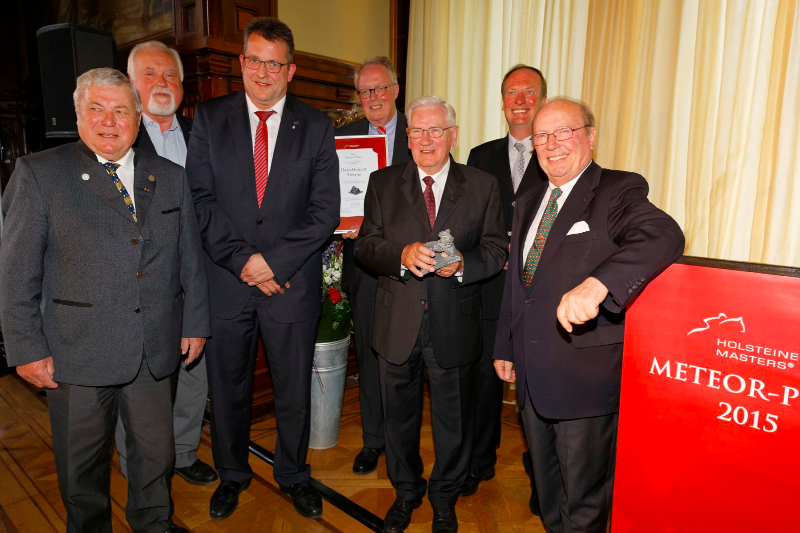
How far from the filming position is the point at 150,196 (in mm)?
1956

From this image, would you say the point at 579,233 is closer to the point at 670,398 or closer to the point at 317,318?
the point at 670,398

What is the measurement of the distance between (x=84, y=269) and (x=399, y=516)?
160 cm

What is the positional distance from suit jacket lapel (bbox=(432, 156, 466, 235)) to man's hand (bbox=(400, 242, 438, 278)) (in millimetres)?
183

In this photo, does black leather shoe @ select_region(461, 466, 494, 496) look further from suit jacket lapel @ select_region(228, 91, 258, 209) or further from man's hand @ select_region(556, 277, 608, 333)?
suit jacket lapel @ select_region(228, 91, 258, 209)

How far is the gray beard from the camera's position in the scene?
8.59ft

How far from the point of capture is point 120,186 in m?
1.90

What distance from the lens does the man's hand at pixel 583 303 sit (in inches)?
56.1

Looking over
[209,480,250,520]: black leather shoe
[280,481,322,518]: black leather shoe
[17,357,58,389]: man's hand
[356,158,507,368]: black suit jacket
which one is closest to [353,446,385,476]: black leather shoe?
[280,481,322,518]: black leather shoe

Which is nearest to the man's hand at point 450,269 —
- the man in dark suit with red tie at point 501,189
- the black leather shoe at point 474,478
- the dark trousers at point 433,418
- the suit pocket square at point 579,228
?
the dark trousers at point 433,418

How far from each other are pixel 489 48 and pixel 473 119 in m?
0.52

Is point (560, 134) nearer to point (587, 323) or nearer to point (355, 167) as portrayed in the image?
point (587, 323)

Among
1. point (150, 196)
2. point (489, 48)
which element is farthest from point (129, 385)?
point (489, 48)

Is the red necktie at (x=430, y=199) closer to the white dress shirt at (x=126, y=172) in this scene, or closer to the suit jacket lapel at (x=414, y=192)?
the suit jacket lapel at (x=414, y=192)

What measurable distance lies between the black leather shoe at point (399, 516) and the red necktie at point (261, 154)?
4.80 feet
